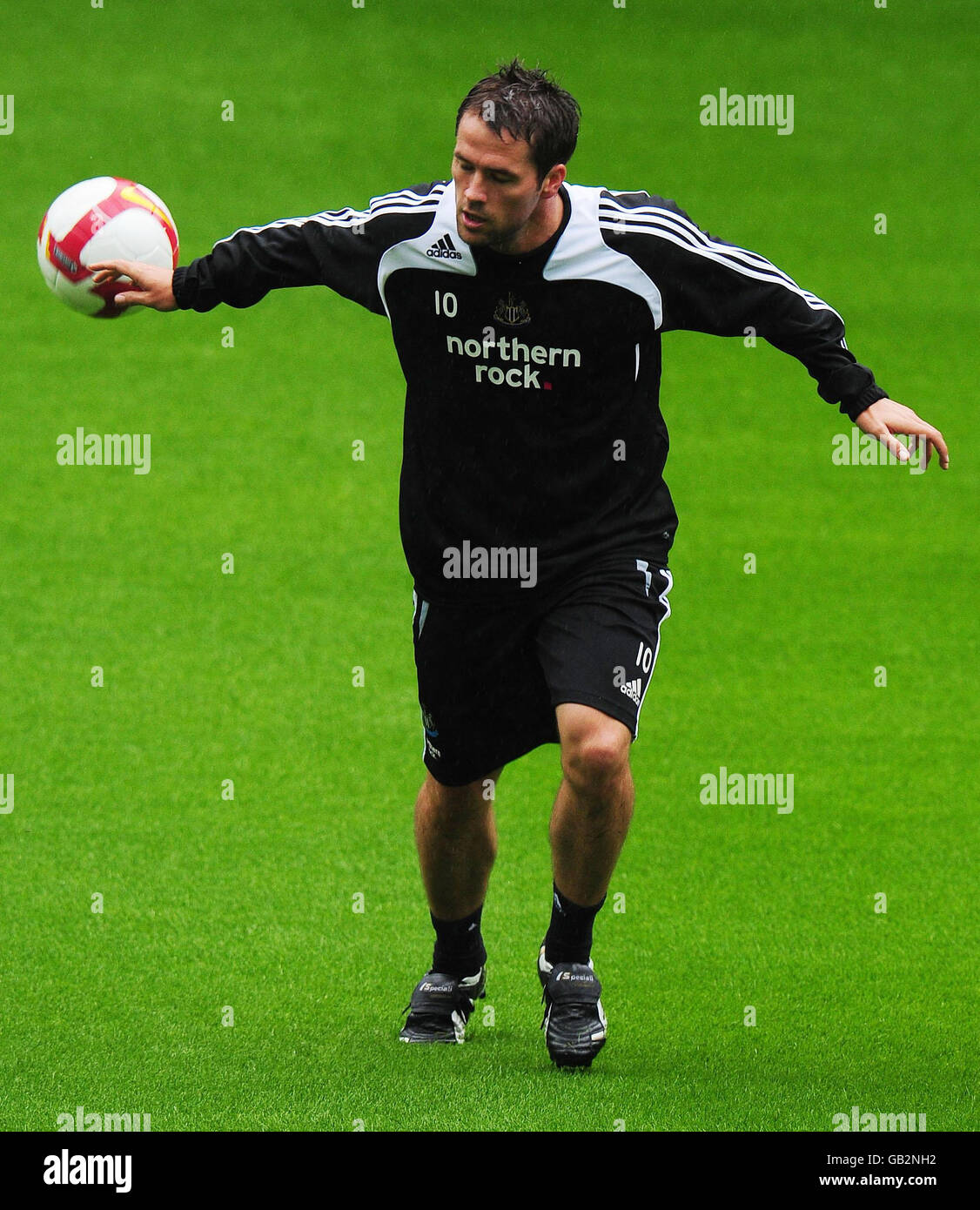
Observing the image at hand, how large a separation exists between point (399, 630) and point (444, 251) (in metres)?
4.89

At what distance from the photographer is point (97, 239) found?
4.92 m

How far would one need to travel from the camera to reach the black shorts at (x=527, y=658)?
4.41m

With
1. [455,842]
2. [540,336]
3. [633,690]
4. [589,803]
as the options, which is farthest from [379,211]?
[455,842]

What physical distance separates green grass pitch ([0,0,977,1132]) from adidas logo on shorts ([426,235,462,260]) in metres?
2.10

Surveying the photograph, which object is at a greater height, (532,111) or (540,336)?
(532,111)

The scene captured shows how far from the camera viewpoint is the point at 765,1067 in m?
4.65

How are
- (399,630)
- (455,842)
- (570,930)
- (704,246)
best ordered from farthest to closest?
(399,630)
(455,842)
(570,930)
(704,246)

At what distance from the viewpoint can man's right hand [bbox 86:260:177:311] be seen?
460 centimetres

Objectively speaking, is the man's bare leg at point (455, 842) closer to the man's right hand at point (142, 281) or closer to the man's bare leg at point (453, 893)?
the man's bare leg at point (453, 893)

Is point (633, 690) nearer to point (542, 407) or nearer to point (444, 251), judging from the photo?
point (542, 407)

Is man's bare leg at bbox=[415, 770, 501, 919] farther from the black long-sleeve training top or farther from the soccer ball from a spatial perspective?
the soccer ball

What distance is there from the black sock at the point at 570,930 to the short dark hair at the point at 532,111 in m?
1.91

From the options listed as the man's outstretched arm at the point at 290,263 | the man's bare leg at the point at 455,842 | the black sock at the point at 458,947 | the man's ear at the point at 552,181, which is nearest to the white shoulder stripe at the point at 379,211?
the man's outstretched arm at the point at 290,263

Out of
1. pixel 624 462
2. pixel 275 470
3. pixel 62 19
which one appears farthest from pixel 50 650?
pixel 62 19
